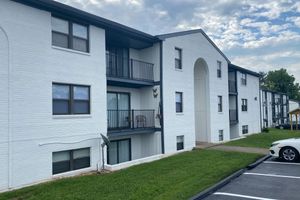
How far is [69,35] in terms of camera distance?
36.1 ft

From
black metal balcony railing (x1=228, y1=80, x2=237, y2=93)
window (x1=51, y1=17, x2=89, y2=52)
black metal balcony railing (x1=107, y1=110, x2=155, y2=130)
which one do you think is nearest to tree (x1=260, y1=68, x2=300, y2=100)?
black metal balcony railing (x1=228, y1=80, x2=237, y2=93)

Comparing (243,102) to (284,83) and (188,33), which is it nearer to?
(188,33)

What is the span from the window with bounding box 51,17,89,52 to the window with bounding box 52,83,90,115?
1.75 meters

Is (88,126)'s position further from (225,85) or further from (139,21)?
(225,85)

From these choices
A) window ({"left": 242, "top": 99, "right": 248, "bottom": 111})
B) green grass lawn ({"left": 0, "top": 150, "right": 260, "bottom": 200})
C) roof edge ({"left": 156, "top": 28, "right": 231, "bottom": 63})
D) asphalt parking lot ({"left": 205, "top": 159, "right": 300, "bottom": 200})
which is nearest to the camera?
asphalt parking lot ({"left": 205, "top": 159, "right": 300, "bottom": 200})

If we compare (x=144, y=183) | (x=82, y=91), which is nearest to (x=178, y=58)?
(x=82, y=91)

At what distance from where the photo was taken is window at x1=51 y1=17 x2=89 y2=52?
10609 mm

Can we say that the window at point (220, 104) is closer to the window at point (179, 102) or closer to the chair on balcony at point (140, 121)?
the window at point (179, 102)

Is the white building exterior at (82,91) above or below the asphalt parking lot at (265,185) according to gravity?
above

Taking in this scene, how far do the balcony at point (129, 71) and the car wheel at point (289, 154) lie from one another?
790 cm

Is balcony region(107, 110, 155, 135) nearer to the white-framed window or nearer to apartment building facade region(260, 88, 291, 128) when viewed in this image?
the white-framed window

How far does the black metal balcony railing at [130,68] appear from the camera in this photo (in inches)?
564

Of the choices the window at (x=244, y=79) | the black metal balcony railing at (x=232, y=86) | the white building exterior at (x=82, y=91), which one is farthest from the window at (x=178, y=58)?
the window at (x=244, y=79)

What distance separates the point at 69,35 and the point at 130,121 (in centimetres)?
591
